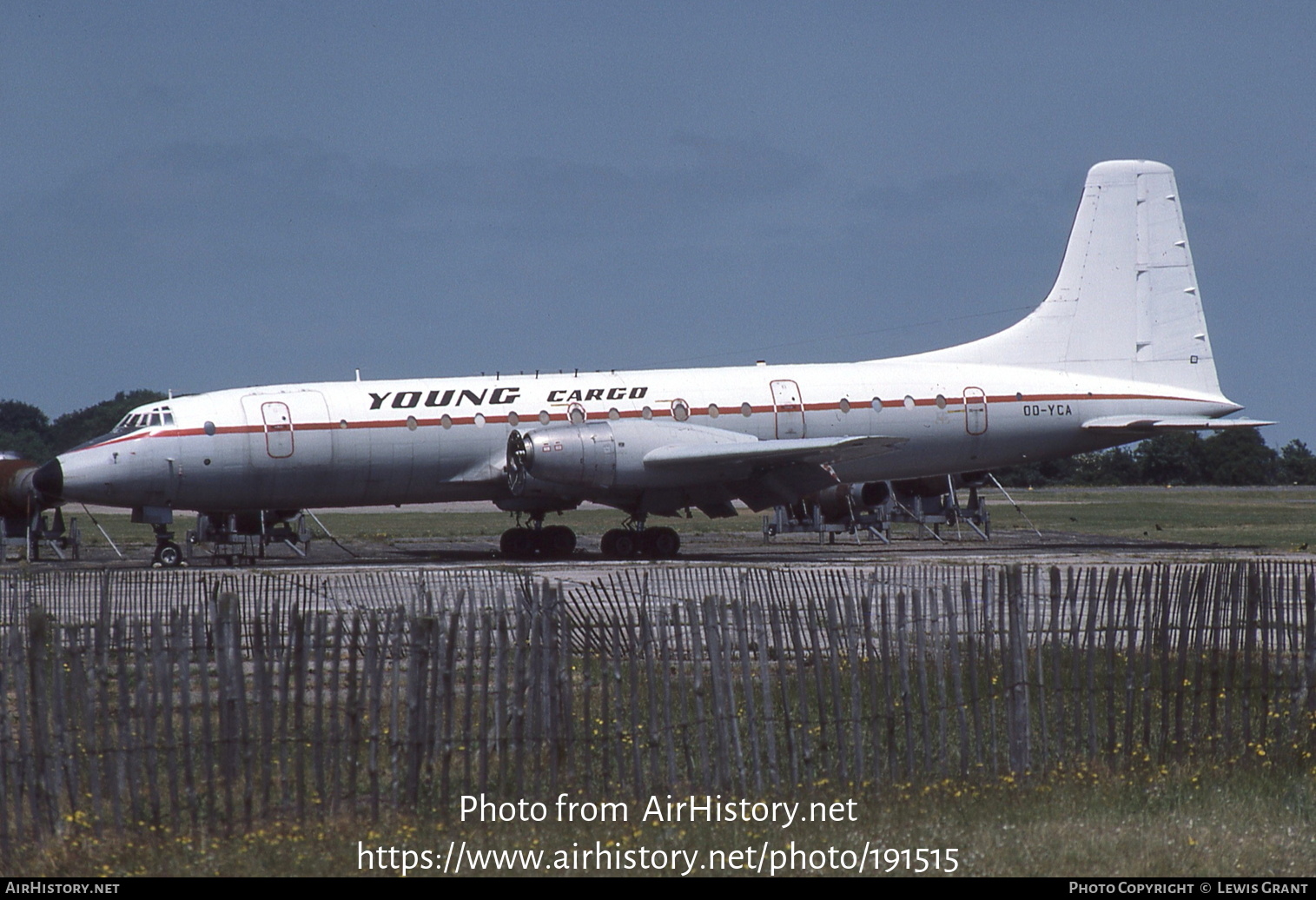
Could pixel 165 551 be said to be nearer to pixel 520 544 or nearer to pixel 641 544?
pixel 520 544

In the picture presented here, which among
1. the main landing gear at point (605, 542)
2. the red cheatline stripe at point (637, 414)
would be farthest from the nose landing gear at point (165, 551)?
the main landing gear at point (605, 542)

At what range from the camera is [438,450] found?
1132 inches

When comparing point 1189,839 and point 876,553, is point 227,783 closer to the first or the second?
point 1189,839

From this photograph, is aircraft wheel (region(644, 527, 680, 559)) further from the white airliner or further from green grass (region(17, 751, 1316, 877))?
green grass (region(17, 751, 1316, 877))

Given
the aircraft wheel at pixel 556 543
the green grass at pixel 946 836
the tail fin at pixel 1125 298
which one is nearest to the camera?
the green grass at pixel 946 836

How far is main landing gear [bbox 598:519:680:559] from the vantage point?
98.0 ft

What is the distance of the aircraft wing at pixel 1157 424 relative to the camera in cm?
3356

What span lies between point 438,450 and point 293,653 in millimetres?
20316

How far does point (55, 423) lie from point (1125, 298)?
105 metres

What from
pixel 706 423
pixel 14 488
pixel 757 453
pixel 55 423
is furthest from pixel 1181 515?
pixel 55 423

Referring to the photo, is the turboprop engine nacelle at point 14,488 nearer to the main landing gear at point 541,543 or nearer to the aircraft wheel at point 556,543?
the main landing gear at point 541,543

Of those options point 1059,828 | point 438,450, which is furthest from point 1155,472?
point 1059,828

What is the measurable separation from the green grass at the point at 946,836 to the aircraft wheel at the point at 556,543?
22.3m

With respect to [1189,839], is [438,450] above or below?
above
